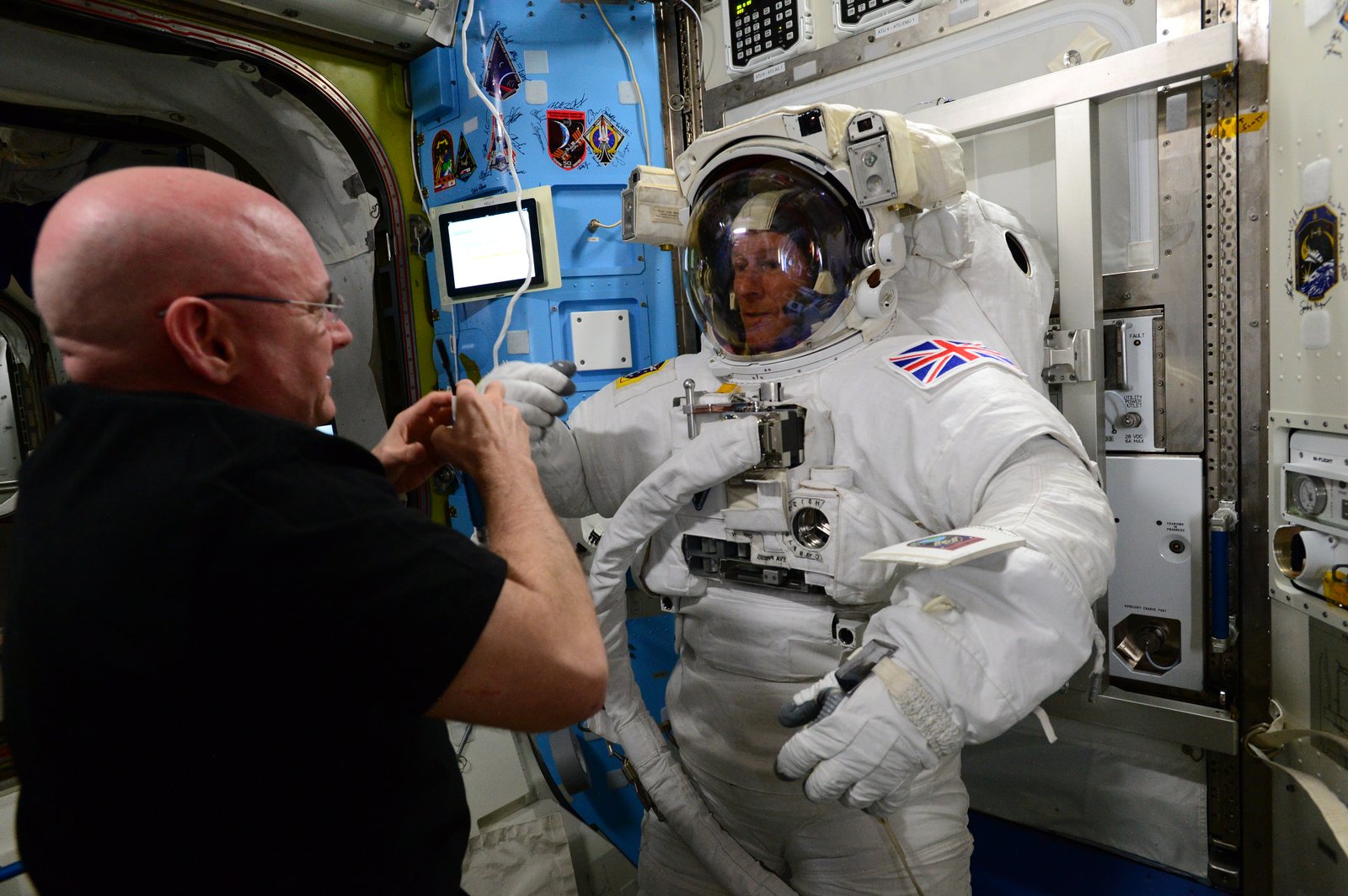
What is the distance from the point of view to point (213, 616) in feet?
2.50

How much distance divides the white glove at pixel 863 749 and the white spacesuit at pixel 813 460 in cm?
3

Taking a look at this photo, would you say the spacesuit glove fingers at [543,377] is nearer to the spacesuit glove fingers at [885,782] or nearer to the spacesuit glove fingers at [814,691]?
the spacesuit glove fingers at [814,691]

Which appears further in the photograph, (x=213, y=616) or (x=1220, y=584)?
(x=1220, y=584)

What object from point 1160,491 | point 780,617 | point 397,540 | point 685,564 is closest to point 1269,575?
point 1160,491

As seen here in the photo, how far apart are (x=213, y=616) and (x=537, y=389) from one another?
1070 millimetres

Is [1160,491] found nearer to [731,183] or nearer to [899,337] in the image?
[899,337]

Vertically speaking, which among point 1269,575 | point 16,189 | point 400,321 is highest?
point 16,189

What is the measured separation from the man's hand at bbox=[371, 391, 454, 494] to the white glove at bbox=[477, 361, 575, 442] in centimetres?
28

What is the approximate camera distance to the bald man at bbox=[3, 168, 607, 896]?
756mm

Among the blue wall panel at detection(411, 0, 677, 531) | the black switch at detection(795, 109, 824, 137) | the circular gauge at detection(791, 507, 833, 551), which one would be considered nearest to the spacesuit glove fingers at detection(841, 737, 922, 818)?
the circular gauge at detection(791, 507, 833, 551)

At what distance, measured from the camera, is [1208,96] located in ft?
6.20

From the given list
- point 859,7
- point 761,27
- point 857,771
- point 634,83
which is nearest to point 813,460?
point 857,771

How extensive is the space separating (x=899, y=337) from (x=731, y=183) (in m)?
0.52

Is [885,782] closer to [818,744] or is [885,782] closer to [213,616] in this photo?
[818,744]
